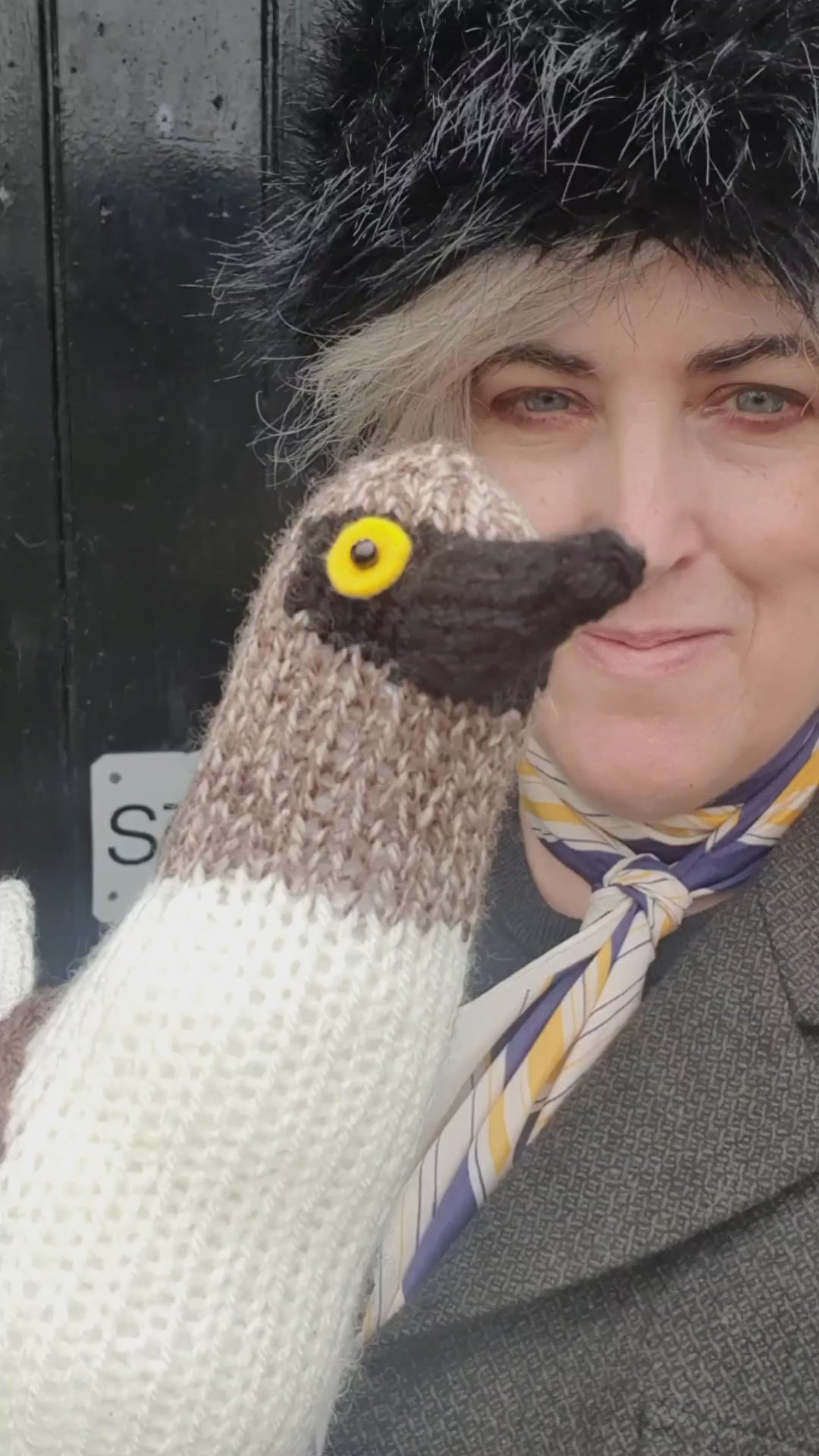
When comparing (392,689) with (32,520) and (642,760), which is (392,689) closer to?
(642,760)

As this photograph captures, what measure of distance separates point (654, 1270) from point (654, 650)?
0.40m

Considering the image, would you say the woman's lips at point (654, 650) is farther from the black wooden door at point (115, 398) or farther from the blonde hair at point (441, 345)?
the black wooden door at point (115, 398)

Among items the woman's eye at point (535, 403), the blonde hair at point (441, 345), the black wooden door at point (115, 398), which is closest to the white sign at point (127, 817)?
the black wooden door at point (115, 398)

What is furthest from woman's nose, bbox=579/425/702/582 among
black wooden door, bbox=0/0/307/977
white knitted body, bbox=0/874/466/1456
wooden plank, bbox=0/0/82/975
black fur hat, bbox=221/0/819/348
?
wooden plank, bbox=0/0/82/975

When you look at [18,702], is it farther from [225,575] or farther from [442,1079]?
[442,1079]

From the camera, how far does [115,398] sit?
1010 mm

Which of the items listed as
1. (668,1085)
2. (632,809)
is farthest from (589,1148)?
(632,809)

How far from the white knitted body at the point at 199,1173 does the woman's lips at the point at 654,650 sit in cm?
36

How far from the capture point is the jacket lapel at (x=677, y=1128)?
63 centimetres

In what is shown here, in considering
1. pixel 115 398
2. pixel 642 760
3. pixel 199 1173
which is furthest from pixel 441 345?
pixel 199 1173

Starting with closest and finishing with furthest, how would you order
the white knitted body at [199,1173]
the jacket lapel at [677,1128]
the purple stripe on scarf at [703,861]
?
1. the white knitted body at [199,1173]
2. the jacket lapel at [677,1128]
3. the purple stripe on scarf at [703,861]

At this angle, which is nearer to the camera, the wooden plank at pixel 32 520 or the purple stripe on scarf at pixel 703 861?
the purple stripe on scarf at pixel 703 861

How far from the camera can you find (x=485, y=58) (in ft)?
1.94

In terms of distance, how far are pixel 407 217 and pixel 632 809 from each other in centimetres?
44
